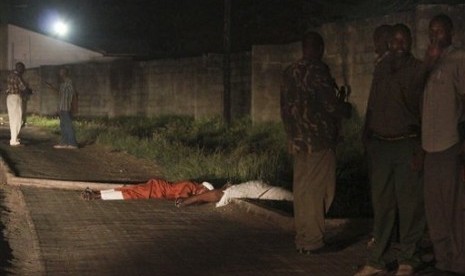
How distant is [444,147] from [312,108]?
131 cm

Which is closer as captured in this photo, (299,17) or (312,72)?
(312,72)

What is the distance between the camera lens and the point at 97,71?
28.1 metres

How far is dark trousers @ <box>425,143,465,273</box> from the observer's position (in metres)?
5.45

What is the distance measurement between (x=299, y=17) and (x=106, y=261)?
25.3m

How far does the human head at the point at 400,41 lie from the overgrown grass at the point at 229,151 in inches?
126

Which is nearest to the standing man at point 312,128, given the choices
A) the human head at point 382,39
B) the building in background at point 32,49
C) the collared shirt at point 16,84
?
the human head at point 382,39

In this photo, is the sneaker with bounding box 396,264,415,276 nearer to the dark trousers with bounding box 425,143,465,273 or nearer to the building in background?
the dark trousers with bounding box 425,143,465,273

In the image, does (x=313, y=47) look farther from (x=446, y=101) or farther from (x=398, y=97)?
(x=446, y=101)

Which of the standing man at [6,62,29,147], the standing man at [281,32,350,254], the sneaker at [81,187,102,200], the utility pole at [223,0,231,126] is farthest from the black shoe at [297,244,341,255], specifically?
the utility pole at [223,0,231,126]

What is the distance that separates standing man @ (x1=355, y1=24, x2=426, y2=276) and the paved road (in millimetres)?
571

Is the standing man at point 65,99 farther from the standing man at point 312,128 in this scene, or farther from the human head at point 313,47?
the human head at point 313,47

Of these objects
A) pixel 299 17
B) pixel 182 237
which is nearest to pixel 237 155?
pixel 182 237

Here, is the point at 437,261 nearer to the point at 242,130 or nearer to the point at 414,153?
the point at 414,153

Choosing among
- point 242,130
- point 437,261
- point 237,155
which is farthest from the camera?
point 242,130
